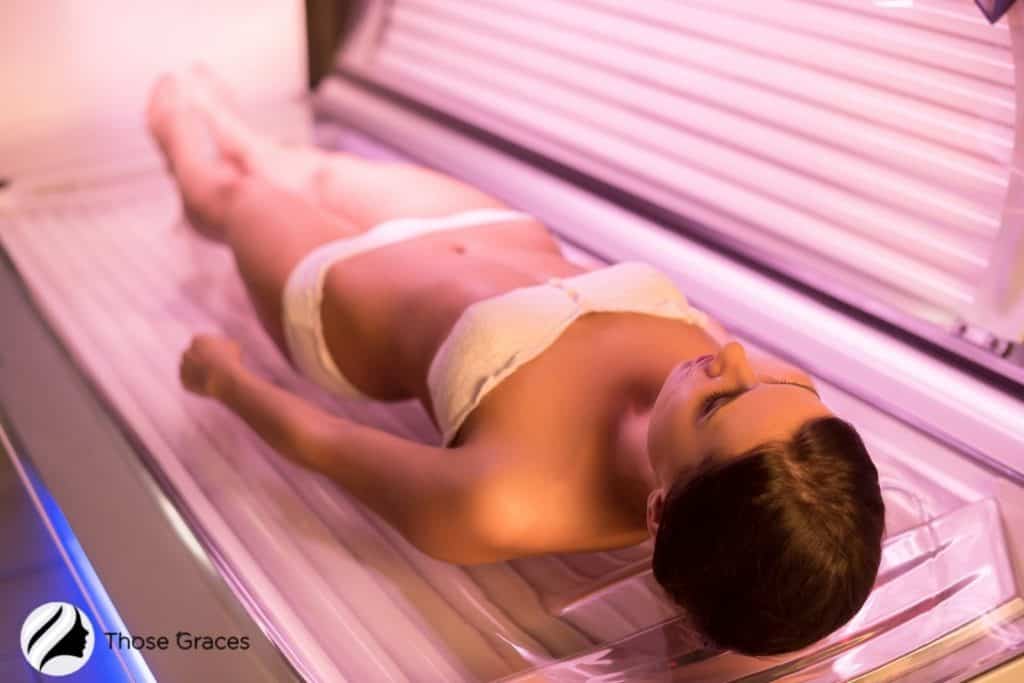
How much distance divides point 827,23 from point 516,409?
845 millimetres

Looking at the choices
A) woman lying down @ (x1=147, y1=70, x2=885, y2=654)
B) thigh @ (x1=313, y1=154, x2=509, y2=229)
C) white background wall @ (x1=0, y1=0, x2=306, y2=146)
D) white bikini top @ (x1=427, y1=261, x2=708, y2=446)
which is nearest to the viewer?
woman lying down @ (x1=147, y1=70, x2=885, y2=654)

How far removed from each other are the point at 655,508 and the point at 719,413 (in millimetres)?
136

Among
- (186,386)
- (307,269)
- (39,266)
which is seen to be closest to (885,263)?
(307,269)

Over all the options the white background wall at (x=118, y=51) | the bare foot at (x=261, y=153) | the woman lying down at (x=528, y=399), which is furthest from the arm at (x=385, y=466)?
→ the white background wall at (x=118, y=51)

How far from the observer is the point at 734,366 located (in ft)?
3.84

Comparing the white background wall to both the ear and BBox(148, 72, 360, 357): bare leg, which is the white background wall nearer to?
BBox(148, 72, 360, 357): bare leg

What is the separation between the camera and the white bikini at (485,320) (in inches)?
54.1

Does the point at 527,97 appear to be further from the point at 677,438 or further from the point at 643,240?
the point at 677,438

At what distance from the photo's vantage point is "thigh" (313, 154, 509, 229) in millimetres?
1818

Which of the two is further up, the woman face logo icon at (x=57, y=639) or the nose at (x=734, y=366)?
the nose at (x=734, y=366)

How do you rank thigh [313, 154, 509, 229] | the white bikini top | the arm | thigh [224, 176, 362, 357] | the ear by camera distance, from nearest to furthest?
the ear
the arm
the white bikini top
thigh [224, 176, 362, 357]
thigh [313, 154, 509, 229]

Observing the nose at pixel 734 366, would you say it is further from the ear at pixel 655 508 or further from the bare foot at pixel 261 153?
the bare foot at pixel 261 153

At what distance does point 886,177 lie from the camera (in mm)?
1650

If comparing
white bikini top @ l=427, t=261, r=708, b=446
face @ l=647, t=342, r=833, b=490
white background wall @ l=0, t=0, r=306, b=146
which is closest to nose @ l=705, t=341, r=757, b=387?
face @ l=647, t=342, r=833, b=490
